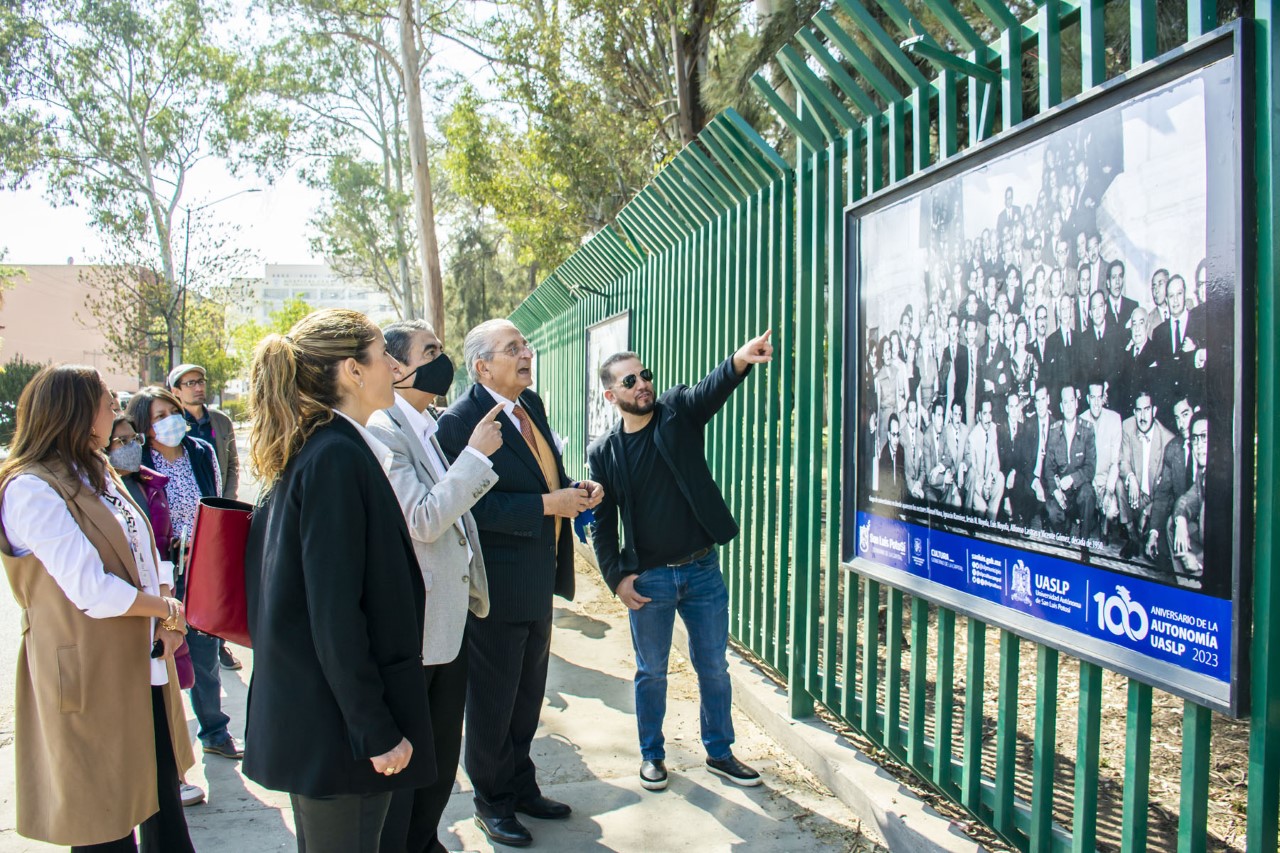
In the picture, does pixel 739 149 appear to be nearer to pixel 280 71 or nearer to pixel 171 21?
pixel 280 71

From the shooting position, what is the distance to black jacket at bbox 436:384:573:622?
3.38m

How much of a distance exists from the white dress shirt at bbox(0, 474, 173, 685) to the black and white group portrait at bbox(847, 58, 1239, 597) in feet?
8.71

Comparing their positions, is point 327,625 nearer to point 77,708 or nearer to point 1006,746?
point 77,708

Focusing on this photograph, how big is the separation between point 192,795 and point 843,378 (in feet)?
10.5

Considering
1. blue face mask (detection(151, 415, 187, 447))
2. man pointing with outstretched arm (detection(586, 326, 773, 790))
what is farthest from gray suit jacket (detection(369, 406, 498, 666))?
blue face mask (detection(151, 415, 187, 447))

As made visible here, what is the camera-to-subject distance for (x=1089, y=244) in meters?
2.46

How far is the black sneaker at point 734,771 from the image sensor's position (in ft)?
12.5

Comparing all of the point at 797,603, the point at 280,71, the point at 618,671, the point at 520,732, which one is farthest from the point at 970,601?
the point at 280,71

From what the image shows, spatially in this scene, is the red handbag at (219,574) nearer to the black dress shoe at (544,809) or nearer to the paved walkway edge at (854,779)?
the black dress shoe at (544,809)

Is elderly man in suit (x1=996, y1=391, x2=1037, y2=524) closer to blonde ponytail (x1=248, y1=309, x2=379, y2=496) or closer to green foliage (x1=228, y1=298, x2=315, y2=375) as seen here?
blonde ponytail (x1=248, y1=309, x2=379, y2=496)

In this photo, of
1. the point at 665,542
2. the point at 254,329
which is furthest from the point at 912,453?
the point at 254,329

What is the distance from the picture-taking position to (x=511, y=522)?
3381 millimetres

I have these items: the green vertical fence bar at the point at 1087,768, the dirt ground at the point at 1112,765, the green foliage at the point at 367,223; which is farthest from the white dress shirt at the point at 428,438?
the green foliage at the point at 367,223

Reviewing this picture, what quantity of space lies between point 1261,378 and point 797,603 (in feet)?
8.33
